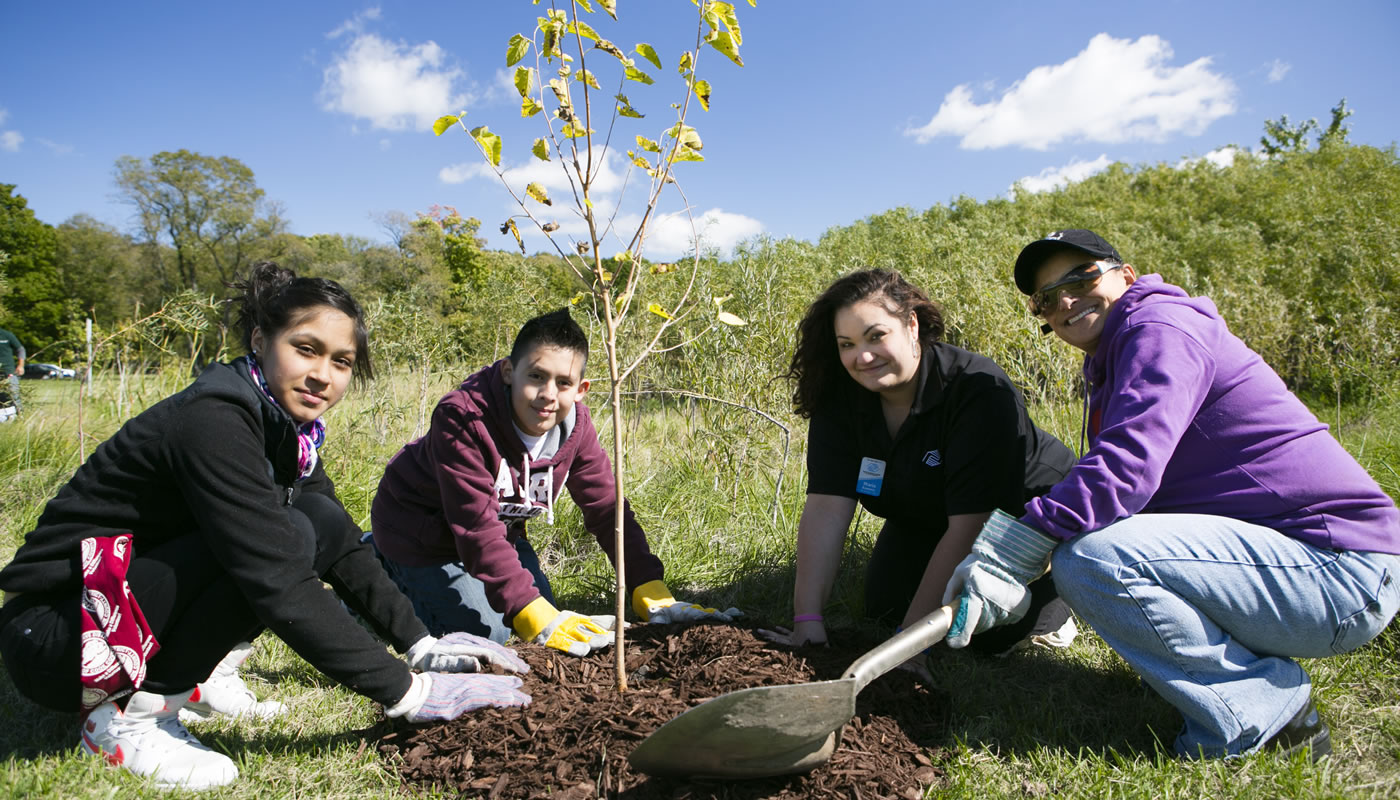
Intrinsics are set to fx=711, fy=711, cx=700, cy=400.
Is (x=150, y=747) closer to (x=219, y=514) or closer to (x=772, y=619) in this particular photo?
(x=219, y=514)

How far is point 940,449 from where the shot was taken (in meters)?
2.58

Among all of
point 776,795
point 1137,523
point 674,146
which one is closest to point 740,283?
point 674,146

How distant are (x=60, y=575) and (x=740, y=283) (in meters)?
3.59

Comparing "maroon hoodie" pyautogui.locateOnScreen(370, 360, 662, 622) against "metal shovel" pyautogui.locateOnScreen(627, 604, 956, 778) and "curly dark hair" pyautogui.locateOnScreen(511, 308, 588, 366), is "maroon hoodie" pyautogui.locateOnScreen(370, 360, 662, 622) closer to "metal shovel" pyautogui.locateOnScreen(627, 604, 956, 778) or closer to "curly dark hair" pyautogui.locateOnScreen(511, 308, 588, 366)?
"curly dark hair" pyautogui.locateOnScreen(511, 308, 588, 366)

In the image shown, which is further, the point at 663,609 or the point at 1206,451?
the point at 663,609

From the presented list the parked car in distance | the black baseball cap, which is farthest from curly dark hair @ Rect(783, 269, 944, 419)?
the parked car in distance

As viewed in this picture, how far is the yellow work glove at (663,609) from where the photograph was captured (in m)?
2.61

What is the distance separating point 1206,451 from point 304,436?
8.66 ft

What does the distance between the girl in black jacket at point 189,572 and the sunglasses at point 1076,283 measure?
1.98 meters

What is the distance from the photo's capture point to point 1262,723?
1822 mm

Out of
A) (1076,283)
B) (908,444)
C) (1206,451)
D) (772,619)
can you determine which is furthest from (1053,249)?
(772,619)

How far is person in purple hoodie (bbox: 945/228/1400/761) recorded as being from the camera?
1821mm

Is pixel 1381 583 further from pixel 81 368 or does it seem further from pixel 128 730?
pixel 81 368

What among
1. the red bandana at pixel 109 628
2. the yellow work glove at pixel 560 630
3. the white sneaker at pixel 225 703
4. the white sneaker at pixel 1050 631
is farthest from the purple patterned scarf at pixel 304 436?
the white sneaker at pixel 1050 631
